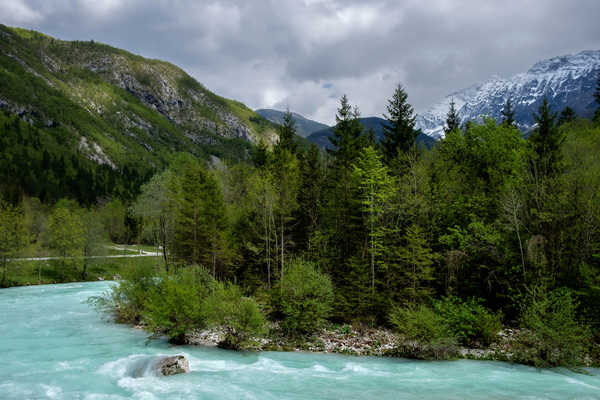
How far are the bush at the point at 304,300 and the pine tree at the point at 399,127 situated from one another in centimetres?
1811

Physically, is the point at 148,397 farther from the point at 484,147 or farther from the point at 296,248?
the point at 484,147

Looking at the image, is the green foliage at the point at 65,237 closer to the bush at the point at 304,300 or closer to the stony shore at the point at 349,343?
the stony shore at the point at 349,343

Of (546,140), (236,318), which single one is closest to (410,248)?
(236,318)

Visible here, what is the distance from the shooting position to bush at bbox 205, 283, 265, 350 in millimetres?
22578

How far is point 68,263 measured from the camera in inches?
2534

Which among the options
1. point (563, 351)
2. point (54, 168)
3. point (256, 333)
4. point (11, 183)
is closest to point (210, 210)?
point (256, 333)

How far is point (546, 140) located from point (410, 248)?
54.6ft

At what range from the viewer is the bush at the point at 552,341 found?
19844 millimetres

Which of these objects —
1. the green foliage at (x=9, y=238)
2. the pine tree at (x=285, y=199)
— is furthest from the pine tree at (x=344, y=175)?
→ the green foliage at (x=9, y=238)

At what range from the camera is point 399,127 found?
39.2 meters

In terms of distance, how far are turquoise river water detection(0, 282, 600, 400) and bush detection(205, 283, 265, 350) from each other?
0.95 m

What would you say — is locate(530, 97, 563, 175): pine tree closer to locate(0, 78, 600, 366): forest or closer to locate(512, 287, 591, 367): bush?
locate(0, 78, 600, 366): forest

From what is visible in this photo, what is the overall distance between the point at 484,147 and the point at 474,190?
16.6 ft

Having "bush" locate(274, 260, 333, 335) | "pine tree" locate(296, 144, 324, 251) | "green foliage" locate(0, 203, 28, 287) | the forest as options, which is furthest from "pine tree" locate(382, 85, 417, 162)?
"green foliage" locate(0, 203, 28, 287)
